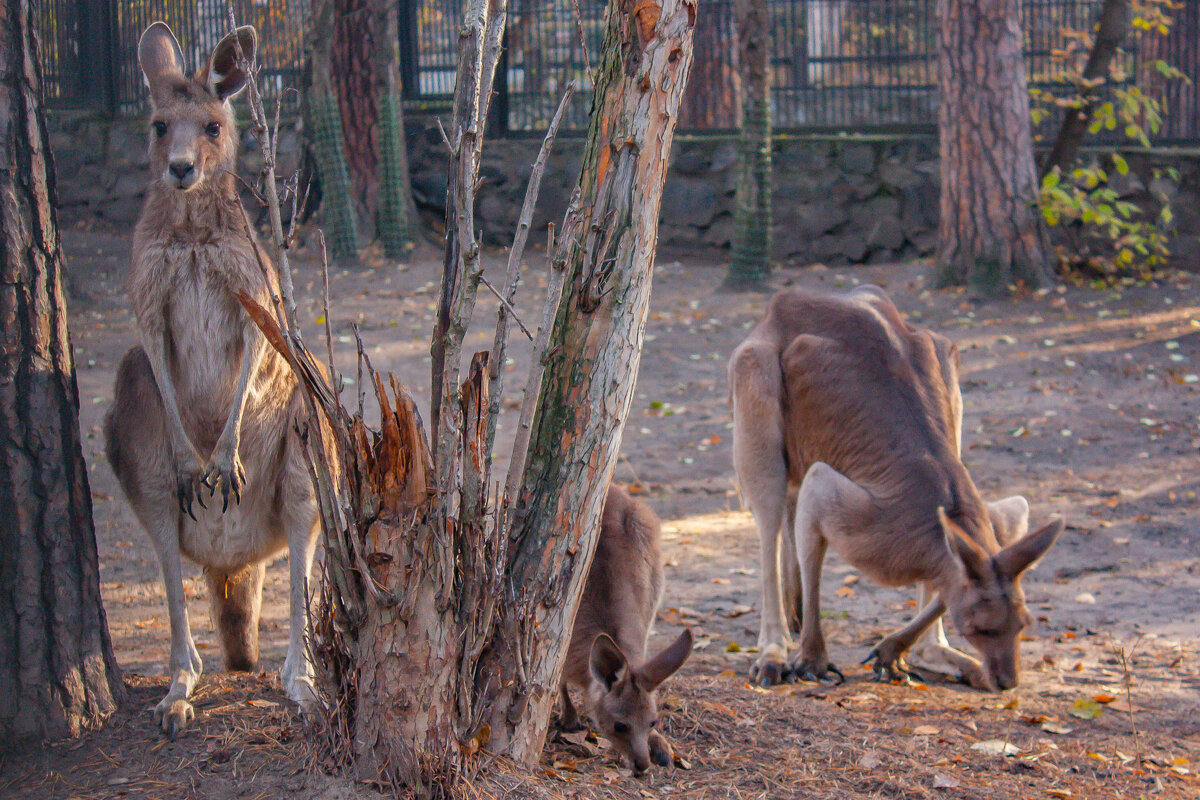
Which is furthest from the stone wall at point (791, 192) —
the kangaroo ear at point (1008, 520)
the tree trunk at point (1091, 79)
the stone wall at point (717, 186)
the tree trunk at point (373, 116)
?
the kangaroo ear at point (1008, 520)

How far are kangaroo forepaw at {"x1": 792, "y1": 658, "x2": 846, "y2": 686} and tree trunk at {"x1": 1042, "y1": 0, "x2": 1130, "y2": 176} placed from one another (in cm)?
841

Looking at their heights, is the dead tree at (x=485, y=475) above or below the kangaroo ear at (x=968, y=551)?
above

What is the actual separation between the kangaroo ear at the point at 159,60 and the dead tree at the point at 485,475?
1.74 meters

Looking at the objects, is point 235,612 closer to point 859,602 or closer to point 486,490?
point 486,490

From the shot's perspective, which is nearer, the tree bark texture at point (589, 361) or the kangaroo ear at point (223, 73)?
the tree bark texture at point (589, 361)

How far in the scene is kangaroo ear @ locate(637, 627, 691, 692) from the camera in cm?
353

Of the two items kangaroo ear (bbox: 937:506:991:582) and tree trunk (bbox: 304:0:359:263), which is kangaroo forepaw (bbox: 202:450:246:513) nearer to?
kangaroo ear (bbox: 937:506:991:582)

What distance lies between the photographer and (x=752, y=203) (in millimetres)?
11891

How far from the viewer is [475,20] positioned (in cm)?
269

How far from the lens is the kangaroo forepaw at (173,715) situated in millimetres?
3375

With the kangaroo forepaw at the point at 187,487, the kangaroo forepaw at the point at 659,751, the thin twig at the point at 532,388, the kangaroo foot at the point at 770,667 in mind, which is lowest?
the kangaroo foot at the point at 770,667

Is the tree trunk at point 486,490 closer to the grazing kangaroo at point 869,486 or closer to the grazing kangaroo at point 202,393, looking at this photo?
the grazing kangaroo at point 202,393

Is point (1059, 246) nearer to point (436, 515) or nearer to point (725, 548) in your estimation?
point (725, 548)

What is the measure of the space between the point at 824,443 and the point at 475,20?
2892 mm
